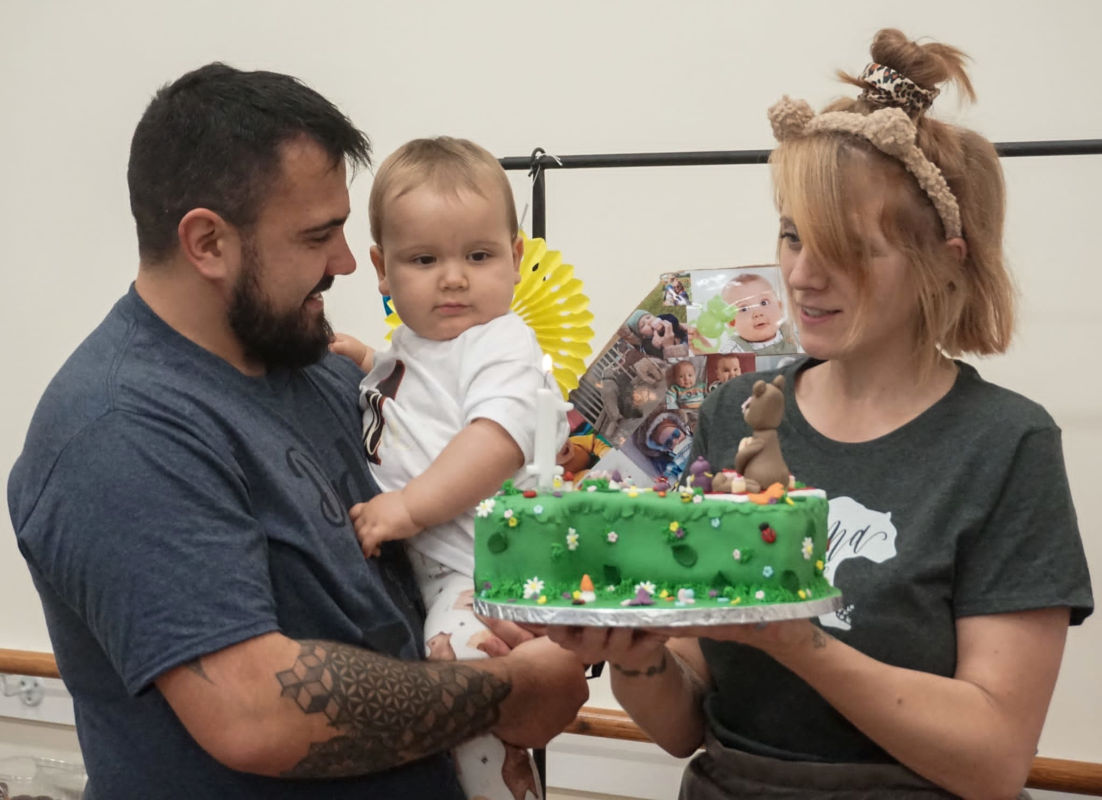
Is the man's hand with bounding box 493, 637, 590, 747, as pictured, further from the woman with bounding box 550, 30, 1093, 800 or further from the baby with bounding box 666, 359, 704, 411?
the baby with bounding box 666, 359, 704, 411

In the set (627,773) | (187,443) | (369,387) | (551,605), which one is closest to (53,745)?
(627,773)

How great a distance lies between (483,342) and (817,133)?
53cm

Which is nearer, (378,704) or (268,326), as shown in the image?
(378,704)

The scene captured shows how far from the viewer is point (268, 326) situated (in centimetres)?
150

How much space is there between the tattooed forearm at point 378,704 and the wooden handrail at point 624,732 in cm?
65

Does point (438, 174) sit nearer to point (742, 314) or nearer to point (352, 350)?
point (352, 350)

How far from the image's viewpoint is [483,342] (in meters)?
1.67

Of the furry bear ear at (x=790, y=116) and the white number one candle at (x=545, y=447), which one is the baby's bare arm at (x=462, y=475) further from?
the furry bear ear at (x=790, y=116)

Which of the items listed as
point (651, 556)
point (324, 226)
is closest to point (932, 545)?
point (651, 556)

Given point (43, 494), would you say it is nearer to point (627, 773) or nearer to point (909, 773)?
point (909, 773)

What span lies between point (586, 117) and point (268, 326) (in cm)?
169

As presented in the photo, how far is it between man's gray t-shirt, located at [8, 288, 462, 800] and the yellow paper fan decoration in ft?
1.46

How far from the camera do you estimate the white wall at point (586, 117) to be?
2648 millimetres

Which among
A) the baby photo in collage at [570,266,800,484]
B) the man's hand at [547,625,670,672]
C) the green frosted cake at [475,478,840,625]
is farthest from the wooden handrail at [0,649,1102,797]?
the green frosted cake at [475,478,840,625]
